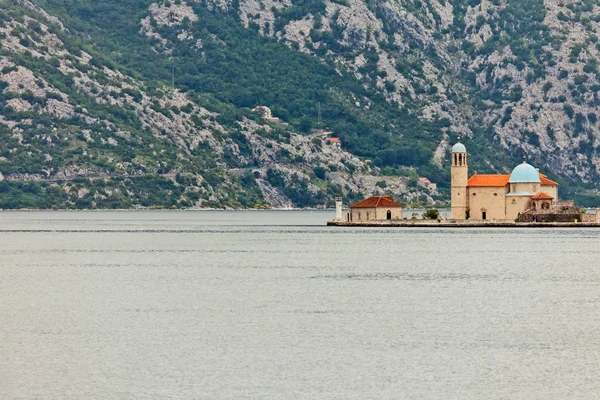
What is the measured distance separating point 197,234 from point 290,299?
8434 cm

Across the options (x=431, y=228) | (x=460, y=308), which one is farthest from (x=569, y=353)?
(x=431, y=228)

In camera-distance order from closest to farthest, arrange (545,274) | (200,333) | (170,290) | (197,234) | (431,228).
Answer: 1. (200,333)
2. (170,290)
3. (545,274)
4. (197,234)
5. (431,228)

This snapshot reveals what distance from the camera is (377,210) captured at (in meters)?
173

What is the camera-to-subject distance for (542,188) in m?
158

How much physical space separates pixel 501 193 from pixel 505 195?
1.93ft

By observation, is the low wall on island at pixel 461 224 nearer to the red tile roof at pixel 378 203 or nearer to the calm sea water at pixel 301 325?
the red tile roof at pixel 378 203

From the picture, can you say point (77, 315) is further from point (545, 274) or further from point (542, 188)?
point (542, 188)

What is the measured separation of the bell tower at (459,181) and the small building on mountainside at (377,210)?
42.0ft

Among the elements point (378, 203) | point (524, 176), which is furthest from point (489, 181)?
point (378, 203)

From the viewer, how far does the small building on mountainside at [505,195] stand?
513 ft

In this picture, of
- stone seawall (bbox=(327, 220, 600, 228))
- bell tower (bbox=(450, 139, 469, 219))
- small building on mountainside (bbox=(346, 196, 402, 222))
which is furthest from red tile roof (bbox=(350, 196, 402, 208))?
bell tower (bbox=(450, 139, 469, 219))

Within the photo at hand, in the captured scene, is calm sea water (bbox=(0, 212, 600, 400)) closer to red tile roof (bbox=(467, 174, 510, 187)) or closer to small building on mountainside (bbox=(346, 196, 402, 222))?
red tile roof (bbox=(467, 174, 510, 187))

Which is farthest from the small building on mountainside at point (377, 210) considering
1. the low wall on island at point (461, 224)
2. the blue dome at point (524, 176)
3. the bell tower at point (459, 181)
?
the blue dome at point (524, 176)

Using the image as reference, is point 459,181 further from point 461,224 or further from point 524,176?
point 524,176
